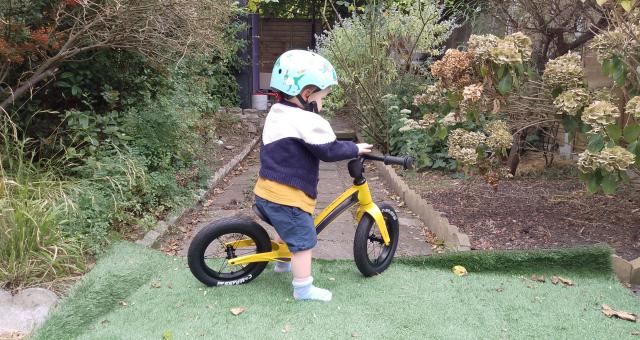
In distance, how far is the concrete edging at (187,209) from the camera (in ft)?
13.8

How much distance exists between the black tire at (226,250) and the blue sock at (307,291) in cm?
32

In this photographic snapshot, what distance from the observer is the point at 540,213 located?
4398 mm

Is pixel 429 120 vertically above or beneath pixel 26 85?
beneath

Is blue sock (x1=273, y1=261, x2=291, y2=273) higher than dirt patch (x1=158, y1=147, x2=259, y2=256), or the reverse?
blue sock (x1=273, y1=261, x2=291, y2=273)

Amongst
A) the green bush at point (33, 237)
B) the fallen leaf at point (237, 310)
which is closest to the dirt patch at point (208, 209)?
the green bush at point (33, 237)

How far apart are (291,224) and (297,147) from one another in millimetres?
435

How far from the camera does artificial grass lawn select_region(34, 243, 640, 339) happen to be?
2.75 meters

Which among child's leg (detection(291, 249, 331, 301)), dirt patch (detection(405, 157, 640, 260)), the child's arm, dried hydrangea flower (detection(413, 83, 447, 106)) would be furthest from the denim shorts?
dried hydrangea flower (detection(413, 83, 447, 106))

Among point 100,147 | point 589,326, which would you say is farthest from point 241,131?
point 589,326

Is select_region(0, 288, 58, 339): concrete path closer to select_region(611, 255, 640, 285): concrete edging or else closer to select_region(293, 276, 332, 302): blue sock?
select_region(293, 276, 332, 302): blue sock

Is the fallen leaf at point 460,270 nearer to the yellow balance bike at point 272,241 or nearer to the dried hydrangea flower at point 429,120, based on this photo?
the yellow balance bike at point 272,241

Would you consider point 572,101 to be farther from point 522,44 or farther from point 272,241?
point 272,241

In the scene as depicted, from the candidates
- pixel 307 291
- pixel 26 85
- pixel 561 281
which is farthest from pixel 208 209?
pixel 561 281

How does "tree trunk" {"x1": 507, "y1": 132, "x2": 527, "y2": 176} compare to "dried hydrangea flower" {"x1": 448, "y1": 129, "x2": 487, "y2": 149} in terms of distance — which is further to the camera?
"tree trunk" {"x1": 507, "y1": 132, "x2": 527, "y2": 176}
